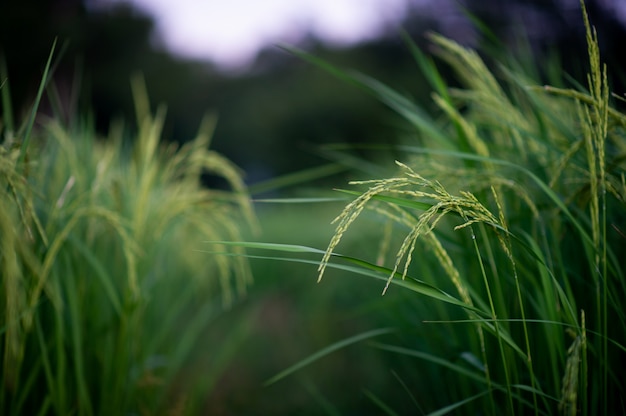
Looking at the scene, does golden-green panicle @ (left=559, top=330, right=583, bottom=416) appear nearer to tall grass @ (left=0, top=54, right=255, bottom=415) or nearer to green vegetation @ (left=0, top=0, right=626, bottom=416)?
green vegetation @ (left=0, top=0, right=626, bottom=416)

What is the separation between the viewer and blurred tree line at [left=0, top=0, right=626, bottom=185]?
1032 centimetres

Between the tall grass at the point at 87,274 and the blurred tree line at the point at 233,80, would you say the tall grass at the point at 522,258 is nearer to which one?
the tall grass at the point at 87,274

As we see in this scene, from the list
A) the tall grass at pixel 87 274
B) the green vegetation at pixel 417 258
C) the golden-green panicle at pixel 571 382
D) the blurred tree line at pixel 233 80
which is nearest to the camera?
the golden-green panicle at pixel 571 382

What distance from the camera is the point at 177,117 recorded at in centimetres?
1584

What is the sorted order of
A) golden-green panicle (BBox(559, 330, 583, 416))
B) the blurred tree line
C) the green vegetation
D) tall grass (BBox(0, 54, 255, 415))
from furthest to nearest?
the blurred tree line < tall grass (BBox(0, 54, 255, 415)) < the green vegetation < golden-green panicle (BBox(559, 330, 583, 416))

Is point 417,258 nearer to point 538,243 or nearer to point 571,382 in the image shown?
point 538,243

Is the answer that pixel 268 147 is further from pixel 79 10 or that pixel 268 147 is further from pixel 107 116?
pixel 79 10

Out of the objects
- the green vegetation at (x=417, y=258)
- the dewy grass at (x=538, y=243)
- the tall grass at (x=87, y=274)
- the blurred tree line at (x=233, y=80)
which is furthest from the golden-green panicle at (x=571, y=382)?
the blurred tree line at (x=233, y=80)

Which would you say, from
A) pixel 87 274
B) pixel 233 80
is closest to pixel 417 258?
pixel 87 274

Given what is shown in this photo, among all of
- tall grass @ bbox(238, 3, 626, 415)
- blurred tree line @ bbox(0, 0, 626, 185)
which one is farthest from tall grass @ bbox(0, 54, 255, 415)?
blurred tree line @ bbox(0, 0, 626, 185)

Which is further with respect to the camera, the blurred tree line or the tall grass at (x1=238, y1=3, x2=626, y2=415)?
the blurred tree line

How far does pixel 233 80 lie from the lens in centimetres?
1748

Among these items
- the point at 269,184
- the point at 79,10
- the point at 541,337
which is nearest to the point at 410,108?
the point at 269,184

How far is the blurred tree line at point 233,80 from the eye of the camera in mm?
10320
